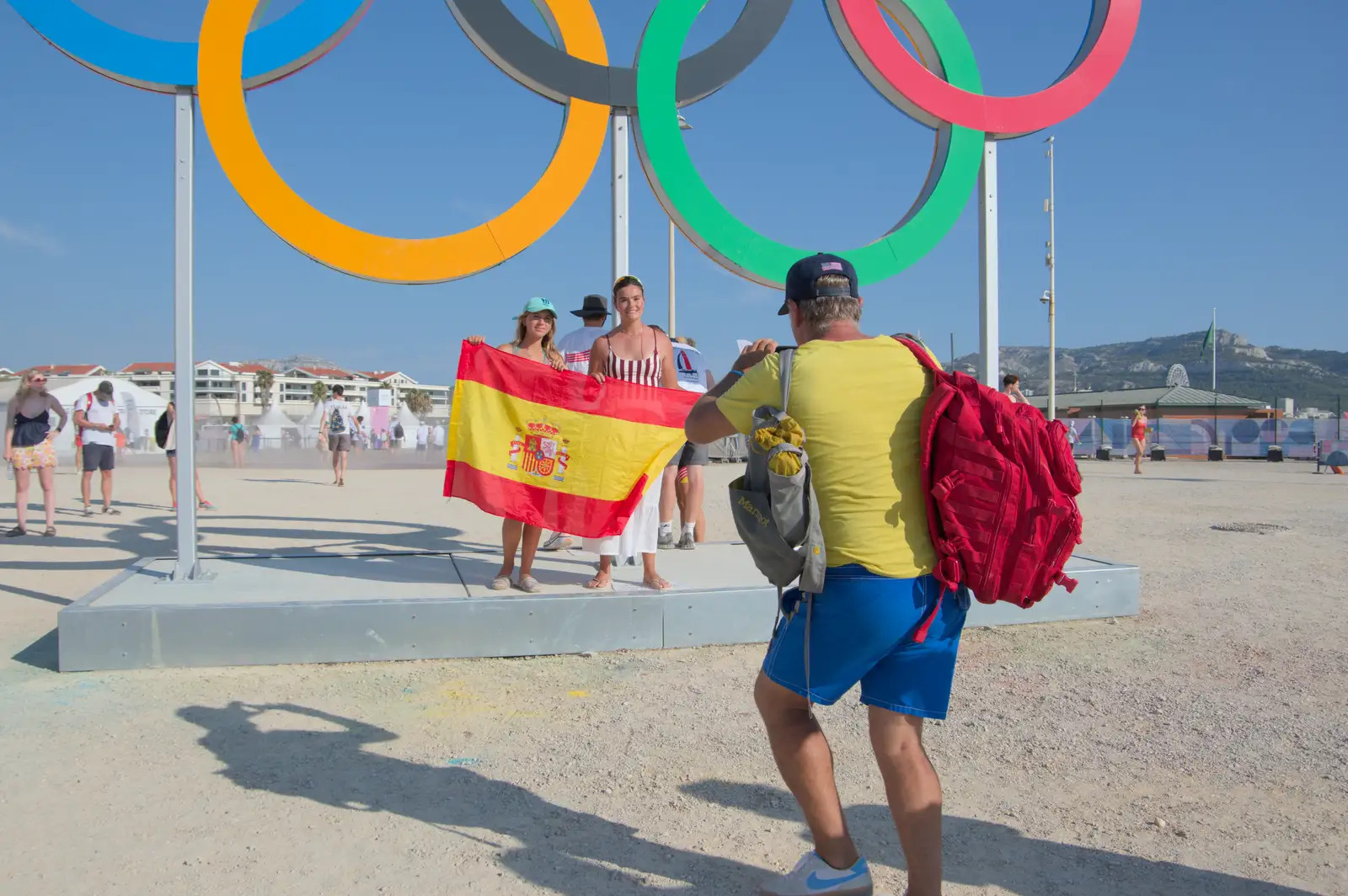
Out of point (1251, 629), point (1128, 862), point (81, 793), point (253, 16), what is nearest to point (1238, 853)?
point (1128, 862)

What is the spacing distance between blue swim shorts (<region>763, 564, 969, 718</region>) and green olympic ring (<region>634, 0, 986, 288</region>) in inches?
→ 149

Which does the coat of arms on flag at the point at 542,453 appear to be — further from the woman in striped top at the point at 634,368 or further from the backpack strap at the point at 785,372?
the backpack strap at the point at 785,372

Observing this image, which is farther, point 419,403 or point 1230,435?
point 419,403

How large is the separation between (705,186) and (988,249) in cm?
199

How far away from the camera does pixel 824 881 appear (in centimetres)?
230

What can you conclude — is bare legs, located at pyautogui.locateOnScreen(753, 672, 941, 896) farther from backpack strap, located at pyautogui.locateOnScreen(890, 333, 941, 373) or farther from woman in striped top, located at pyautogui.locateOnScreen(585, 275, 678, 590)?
woman in striped top, located at pyautogui.locateOnScreen(585, 275, 678, 590)

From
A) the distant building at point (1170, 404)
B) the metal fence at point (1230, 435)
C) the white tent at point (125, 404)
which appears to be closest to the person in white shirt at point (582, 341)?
the white tent at point (125, 404)

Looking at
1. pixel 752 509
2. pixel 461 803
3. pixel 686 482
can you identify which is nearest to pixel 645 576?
pixel 686 482

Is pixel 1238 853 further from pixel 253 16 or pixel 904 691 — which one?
pixel 253 16

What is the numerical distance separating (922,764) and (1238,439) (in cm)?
3389

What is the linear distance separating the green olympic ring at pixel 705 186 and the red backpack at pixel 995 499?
3.69 metres

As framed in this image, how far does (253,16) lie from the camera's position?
522 centimetres

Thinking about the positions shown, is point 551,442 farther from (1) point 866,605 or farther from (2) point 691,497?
(1) point 866,605

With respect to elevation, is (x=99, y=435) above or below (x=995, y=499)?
above
